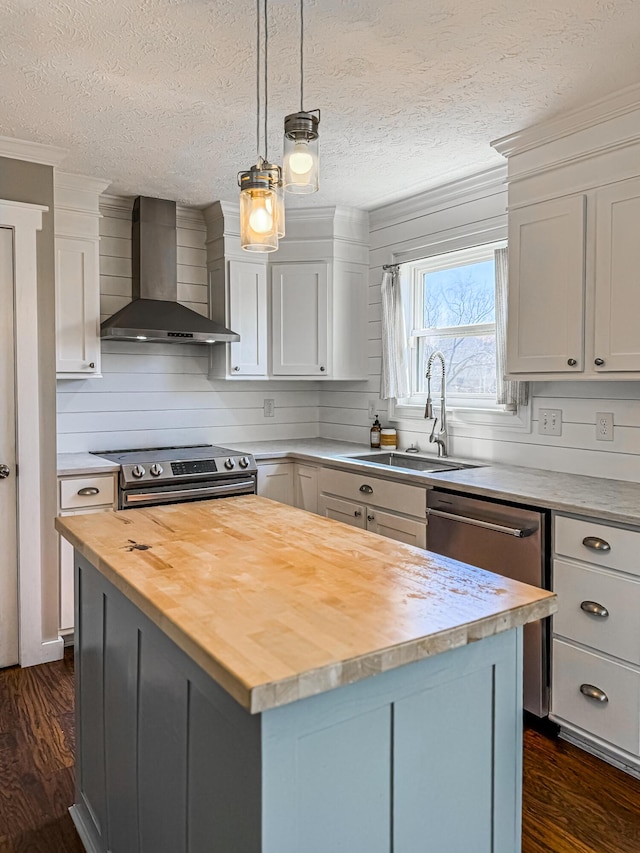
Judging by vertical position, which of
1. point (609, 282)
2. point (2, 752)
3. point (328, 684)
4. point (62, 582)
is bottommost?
point (2, 752)

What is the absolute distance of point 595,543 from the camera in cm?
227

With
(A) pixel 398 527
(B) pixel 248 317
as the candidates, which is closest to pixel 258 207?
(A) pixel 398 527

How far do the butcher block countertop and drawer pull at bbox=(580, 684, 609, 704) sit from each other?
3.85 feet

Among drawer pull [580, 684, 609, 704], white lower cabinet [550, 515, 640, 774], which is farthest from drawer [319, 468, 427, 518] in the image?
drawer pull [580, 684, 609, 704]

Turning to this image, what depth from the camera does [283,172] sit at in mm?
1526

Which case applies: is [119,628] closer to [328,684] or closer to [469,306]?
[328,684]

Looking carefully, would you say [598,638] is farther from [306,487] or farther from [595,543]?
[306,487]

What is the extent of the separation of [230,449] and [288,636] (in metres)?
3.05

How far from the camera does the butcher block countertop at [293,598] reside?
3.29 ft

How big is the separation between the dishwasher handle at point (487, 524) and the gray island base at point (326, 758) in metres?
1.18

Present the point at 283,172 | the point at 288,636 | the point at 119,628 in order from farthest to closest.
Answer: the point at 119,628 → the point at 283,172 → the point at 288,636

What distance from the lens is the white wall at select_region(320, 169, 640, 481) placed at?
285 centimetres

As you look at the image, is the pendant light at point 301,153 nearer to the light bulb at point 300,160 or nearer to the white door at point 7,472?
the light bulb at point 300,160

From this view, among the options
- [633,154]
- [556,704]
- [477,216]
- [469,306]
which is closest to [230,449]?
[469,306]
